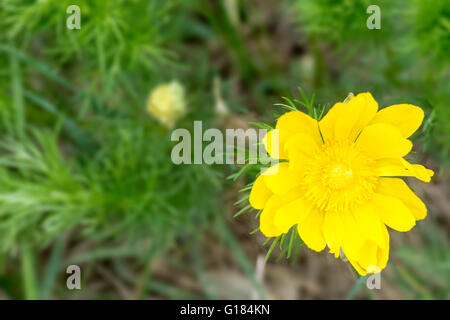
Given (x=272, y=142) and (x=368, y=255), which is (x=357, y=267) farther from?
(x=272, y=142)

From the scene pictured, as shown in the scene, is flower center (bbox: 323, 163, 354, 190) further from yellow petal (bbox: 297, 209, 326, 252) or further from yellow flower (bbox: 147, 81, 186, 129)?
yellow flower (bbox: 147, 81, 186, 129)

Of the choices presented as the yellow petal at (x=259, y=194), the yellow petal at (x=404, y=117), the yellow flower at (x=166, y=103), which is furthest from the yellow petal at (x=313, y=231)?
the yellow flower at (x=166, y=103)

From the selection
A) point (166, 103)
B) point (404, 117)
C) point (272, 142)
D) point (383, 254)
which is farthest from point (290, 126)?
point (166, 103)

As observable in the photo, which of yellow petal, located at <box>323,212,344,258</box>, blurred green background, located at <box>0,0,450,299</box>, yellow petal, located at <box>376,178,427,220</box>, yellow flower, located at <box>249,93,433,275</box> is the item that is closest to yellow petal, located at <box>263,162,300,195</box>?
yellow flower, located at <box>249,93,433,275</box>

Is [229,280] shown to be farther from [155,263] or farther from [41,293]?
[41,293]

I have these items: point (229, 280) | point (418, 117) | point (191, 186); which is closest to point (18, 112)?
point (191, 186)

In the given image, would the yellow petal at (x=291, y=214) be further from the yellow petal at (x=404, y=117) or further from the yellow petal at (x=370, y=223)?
the yellow petal at (x=404, y=117)
